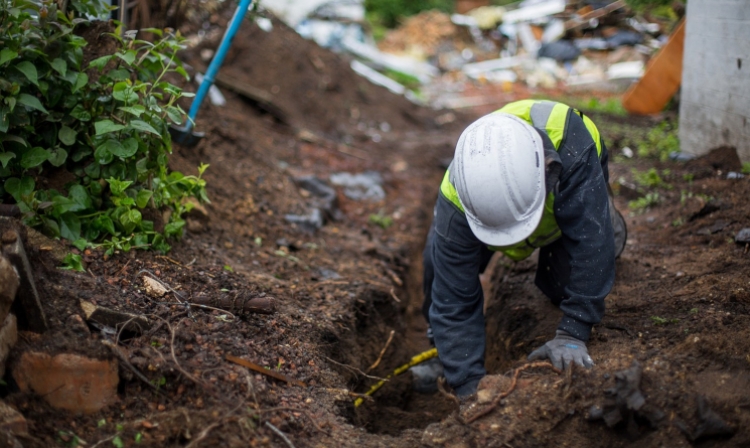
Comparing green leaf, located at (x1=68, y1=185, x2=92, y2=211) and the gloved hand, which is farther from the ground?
green leaf, located at (x1=68, y1=185, x2=92, y2=211)

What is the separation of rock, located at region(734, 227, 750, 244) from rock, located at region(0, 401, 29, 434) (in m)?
3.53

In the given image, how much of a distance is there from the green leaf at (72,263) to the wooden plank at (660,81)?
623 centimetres

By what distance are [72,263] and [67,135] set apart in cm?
66

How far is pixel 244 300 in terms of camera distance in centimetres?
302

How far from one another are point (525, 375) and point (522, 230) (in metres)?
0.67

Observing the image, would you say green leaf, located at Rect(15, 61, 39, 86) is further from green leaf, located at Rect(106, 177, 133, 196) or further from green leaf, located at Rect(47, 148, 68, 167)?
green leaf, located at Rect(106, 177, 133, 196)

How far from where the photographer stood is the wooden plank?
6723 mm

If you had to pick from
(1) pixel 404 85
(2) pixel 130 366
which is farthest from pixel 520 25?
(2) pixel 130 366

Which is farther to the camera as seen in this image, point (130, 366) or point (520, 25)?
point (520, 25)

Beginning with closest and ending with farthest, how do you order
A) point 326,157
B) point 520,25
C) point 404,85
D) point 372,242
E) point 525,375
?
point 525,375 → point 372,242 → point 326,157 → point 404,85 → point 520,25

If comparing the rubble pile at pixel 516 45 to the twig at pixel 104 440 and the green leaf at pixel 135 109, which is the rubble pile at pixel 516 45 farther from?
the twig at pixel 104 440

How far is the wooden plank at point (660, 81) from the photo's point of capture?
6.72m

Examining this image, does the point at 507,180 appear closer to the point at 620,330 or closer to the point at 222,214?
the point at 620,330

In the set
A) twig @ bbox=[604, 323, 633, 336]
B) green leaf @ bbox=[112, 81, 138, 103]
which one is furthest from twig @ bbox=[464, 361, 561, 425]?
green leaf @ bbox=[112, 81, 138, 103]
